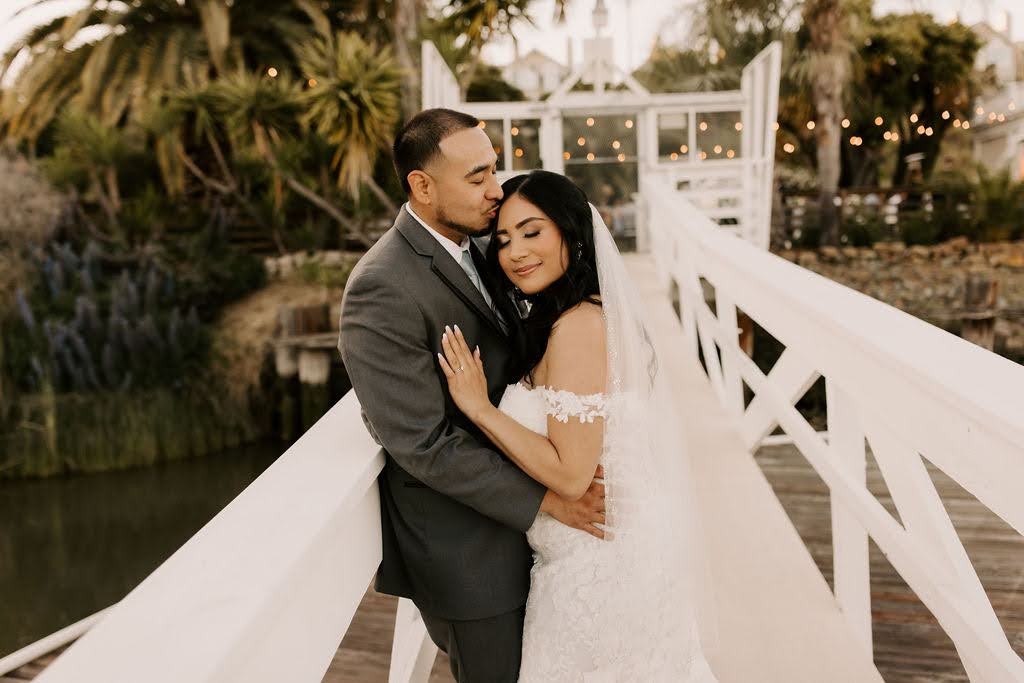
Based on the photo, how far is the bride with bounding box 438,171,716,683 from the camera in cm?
163

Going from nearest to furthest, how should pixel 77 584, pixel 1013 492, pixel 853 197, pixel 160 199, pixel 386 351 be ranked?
1. pixel 1013 492
2. pixel 386 351
3. pixel 77 584
4. pixel 160 199
5. pixel 853 197

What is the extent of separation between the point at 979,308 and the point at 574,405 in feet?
32.8

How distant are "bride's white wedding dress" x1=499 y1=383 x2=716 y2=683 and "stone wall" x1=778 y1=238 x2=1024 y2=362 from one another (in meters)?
11.1

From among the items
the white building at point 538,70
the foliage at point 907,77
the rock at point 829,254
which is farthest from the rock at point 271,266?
the white building at point 538,70

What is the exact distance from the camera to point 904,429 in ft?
4.23

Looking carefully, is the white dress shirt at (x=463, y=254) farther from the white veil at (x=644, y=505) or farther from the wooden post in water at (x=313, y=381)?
the wooden post in water at (x=313, y=381)

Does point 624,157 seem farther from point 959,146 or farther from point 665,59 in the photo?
point 959,146

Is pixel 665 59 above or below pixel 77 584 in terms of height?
above

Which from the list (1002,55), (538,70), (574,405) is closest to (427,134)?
(574,405)

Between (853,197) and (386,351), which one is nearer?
(386,351)

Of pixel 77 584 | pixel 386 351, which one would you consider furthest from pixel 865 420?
pixel 77 584

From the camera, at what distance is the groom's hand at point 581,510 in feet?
5.46

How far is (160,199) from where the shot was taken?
1476 centimetres

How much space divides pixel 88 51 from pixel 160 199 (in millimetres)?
3583
